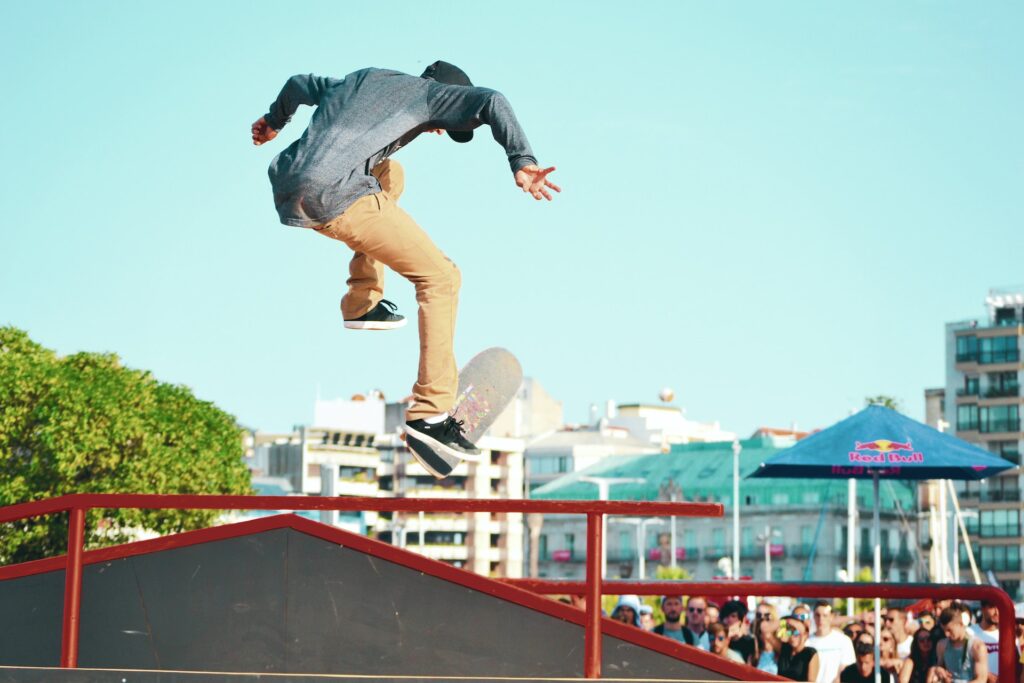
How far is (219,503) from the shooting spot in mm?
7320

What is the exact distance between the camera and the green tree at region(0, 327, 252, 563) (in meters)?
44.3

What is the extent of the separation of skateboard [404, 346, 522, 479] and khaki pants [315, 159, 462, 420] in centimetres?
15

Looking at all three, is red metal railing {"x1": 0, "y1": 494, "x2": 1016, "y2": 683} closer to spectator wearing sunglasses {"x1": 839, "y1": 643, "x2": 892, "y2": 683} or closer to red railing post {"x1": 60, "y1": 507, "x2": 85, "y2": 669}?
red railing post {"x1": 60, "y1": 507, "x2": 85, "y2": 669}

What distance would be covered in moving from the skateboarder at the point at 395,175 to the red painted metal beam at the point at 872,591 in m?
1.33

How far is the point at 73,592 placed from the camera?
759 cm

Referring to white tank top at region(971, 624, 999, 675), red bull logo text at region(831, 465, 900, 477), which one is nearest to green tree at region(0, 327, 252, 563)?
red bull logo text at region(831, 465, 900, 477)

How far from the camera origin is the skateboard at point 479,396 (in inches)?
314

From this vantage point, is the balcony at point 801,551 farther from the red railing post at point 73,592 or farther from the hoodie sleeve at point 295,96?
the red railing post at point 73,592

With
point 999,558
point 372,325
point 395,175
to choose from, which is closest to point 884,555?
point 999,558

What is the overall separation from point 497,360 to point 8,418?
38.6 meters

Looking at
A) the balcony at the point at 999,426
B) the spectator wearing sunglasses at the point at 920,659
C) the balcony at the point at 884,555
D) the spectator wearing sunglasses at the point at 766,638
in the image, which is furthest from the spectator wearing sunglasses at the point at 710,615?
the balcony at the point at 884,555

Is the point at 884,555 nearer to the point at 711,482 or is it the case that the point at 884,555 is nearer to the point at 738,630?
the point at 711,482

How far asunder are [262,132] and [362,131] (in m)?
1.02

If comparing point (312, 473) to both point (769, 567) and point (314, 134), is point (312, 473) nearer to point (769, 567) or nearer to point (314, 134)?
point (769, 567)
